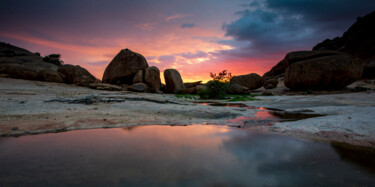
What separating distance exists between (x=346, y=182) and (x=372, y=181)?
238 millimetres

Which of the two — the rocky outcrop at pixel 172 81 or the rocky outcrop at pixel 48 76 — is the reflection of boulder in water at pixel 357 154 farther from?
the rocky outcrop at pixel 48 76

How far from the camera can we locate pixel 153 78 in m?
18.5

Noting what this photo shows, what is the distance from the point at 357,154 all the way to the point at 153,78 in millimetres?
17425

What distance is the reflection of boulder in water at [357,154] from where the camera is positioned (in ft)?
5.95

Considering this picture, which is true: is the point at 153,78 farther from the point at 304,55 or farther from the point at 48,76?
the point at 304,55

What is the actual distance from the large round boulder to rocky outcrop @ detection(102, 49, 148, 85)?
50.9ft

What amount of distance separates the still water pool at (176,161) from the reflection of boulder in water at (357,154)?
0.01 meters

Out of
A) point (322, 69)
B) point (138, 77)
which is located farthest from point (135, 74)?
point (322, 69)

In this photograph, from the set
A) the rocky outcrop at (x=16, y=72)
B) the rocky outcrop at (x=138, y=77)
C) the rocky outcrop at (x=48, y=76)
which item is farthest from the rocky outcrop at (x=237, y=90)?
the rocky outcrop at (x=16, y=72)

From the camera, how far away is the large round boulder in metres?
14.7

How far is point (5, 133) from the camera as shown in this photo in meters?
2.65

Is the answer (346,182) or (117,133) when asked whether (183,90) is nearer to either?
(117,133)

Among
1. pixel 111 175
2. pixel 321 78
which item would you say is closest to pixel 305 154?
pixel 111 175

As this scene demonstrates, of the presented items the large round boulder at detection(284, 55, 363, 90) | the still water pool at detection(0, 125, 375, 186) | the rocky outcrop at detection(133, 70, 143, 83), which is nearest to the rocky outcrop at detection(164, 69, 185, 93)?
the rocky outcrop at detection(133, 70, 143, 83)
